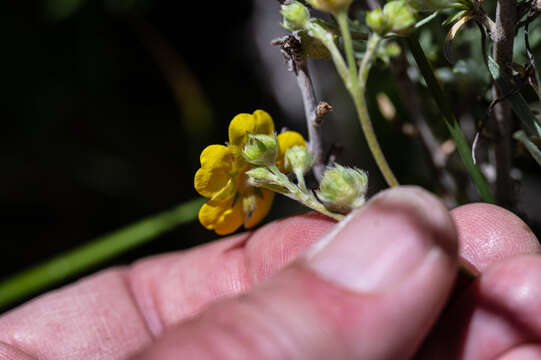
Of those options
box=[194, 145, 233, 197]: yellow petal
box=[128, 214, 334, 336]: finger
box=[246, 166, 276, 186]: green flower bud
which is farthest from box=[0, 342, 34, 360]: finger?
box=[246, 166, 276, 186]: green flower bud

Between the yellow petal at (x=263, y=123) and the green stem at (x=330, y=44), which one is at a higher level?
the green stem at (x=330, y=44)

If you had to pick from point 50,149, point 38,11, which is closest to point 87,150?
point 50,149

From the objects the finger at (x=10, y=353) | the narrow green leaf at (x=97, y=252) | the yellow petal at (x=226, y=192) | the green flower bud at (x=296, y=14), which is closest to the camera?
the green flower bud at (x=296, y=14)

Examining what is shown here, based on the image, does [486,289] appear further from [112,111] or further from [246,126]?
[112,111]

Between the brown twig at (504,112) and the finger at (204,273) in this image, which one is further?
the finger at (204,273)

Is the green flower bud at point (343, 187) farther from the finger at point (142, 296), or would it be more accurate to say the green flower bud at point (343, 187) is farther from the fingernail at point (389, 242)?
the finger at point (142, 296)

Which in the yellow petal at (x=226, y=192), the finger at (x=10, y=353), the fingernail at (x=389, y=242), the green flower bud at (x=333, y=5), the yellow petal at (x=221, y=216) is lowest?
the finger at (x=10, y=353)

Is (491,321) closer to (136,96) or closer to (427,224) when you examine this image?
(427,224)

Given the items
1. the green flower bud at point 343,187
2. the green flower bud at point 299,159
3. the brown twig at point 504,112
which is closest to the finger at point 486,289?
the brown twig at point 504,112

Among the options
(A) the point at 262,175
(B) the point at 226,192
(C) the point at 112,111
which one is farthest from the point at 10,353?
(C) the point at 112,111

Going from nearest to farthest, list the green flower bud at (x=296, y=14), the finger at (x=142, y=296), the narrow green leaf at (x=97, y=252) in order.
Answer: the green flower bud at (x=296, y=14) → the finger at (x=142, y=296) → the narrow green leaf at (x=97, y=252)
